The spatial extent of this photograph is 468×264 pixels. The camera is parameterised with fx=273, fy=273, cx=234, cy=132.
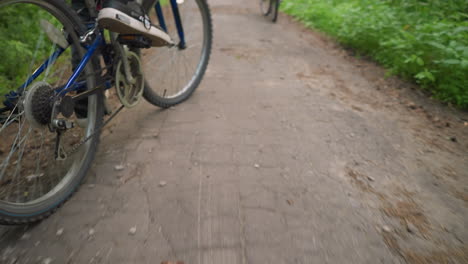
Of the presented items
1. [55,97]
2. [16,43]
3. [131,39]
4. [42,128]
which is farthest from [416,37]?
[16,43]

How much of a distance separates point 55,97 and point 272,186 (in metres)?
1.39

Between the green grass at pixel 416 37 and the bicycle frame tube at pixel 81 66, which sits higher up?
the bicycle frame tube at pixel 81 66

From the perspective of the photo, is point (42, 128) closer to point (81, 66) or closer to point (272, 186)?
point (81, 66)

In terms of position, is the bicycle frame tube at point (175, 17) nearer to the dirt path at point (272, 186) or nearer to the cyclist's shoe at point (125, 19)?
the cyclist's shoe at point (125, 19)

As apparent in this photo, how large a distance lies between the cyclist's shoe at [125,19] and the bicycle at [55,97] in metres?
0.09

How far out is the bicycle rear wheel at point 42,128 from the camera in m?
1.39

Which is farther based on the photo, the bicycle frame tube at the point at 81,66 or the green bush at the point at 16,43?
the green bush at the point at 16,43

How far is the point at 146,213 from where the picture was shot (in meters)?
1.60

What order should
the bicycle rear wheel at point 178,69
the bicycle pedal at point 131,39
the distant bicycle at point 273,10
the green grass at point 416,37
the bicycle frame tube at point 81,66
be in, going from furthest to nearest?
1. the distant bicycle at point 273,10
2. the green grass at point 416,37
3. the bicycle rear wheel at point 178,69
4. the bicycle pedal at point 131,39
5. the bicycle frame tube at point 81,66

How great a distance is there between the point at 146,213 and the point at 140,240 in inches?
7.5

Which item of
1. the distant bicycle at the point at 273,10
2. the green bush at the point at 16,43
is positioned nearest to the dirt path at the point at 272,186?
the green bush at the point at 16,43

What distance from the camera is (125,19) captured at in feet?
5.41

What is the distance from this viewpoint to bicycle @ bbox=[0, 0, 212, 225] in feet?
4.66

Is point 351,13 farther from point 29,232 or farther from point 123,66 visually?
point 29,232
